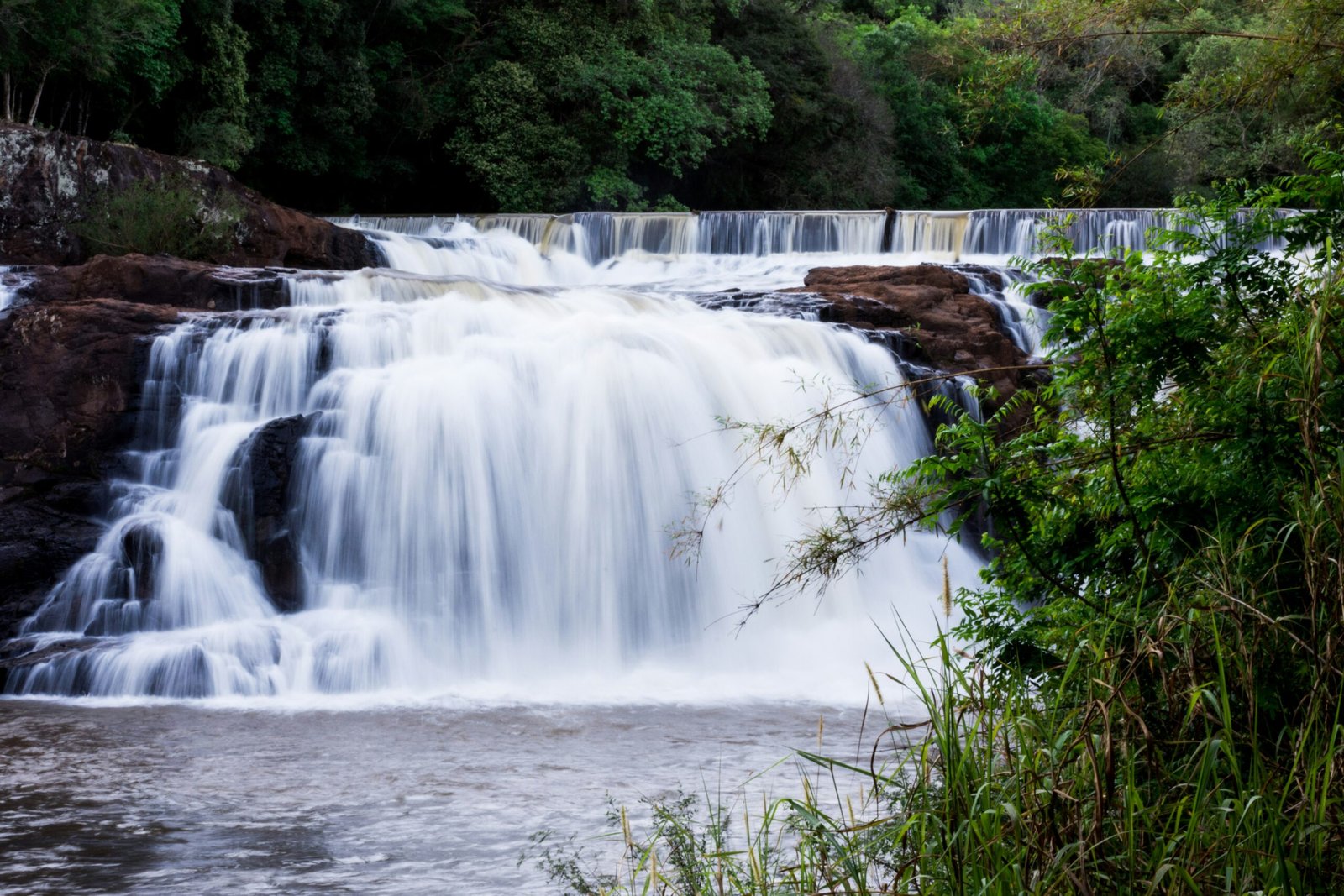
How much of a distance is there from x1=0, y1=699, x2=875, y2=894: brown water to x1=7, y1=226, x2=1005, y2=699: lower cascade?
1047mm

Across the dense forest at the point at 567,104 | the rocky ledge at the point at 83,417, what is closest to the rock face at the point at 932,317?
the dense forest at the point at 567,104

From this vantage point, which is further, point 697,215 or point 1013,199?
point 1013,199

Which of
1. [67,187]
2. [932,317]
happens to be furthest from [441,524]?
[67,187]

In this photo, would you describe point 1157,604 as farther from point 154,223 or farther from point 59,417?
point 154,223

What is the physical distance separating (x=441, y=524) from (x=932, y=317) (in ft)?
22.5

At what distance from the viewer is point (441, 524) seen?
10406 mm

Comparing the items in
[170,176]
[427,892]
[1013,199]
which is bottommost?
[427,892]

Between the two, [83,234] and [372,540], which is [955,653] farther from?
[83,234]

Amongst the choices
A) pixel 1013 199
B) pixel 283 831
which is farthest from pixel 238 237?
pixel 1013 199

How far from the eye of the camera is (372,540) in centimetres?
1026

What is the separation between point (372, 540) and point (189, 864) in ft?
17.6

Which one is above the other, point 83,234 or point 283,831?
point 83,234

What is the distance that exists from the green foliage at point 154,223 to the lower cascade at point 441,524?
423 cm

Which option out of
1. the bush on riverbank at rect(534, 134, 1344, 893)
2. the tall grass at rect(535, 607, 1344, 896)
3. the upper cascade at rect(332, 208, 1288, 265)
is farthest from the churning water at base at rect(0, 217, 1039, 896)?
the upper cascade at rect(332, 208, 1288, 265)
